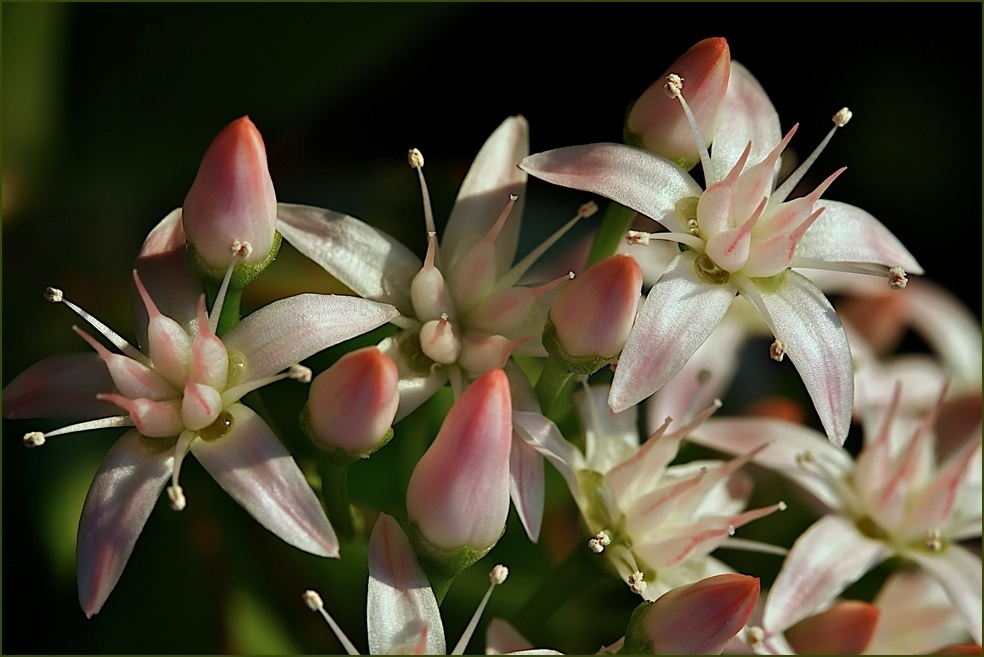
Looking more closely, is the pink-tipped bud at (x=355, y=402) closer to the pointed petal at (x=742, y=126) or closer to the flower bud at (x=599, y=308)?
the flower bud at (x=599, y=308)

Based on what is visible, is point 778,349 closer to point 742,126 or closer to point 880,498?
point 742,126

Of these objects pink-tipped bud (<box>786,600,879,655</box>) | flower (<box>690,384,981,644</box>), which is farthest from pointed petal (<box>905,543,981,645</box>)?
pink-tipped bud (<box>786,600,879,655</box>)

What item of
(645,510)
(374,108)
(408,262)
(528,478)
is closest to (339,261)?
(408,262)

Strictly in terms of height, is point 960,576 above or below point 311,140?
below

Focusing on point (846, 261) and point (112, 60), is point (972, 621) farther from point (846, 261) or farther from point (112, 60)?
point (112, 60)

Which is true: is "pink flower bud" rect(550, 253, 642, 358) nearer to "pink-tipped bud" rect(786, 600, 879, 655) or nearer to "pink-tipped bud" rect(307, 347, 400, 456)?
"pink-tipped bud" rect(307, 347, 400, 456)

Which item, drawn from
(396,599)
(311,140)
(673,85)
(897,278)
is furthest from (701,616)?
(311,140)
